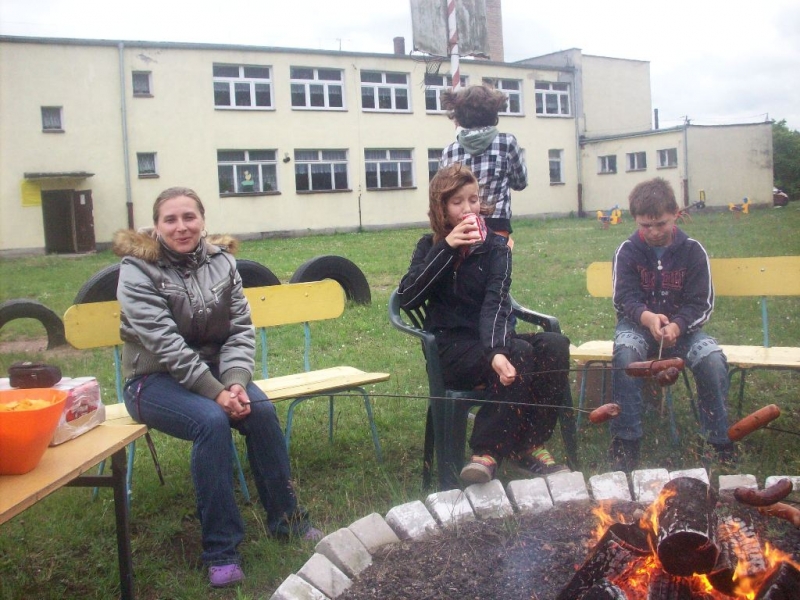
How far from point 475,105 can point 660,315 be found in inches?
68.5

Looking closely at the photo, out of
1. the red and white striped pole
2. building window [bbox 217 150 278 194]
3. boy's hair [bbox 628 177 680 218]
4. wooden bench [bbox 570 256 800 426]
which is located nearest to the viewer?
boy's hair [bbox 628 177 680 218]

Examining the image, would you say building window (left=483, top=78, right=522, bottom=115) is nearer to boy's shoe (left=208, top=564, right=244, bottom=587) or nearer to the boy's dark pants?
the boy's dark pants

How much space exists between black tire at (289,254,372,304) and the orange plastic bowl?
16.2 ft

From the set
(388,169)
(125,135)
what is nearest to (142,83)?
(125,135)

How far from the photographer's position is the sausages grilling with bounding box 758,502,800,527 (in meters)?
2.15

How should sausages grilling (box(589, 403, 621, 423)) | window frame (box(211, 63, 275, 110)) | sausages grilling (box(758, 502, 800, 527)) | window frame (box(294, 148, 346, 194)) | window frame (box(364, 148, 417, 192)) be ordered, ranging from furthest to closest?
window frame (box(364, 148, 417, 192)) → window frame (box(294, 148, 346, 194)) → window frame (box(211, 63, 275, 110)) → sausages grilling (box(589, 403, 621, 423)) → sausages grilling (box(758, 502, 800, 527))

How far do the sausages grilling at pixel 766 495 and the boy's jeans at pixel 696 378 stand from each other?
1.19m

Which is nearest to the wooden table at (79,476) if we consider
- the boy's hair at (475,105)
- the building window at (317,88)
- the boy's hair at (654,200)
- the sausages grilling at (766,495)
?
the sausages grilling at (766,495)

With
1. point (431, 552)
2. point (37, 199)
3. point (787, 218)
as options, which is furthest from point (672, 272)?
point (37, 199)

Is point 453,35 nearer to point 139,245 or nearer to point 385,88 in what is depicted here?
point 139,245

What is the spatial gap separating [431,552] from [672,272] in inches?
78.3

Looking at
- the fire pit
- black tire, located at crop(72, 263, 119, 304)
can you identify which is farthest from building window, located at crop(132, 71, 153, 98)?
the fire pit

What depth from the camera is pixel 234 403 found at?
9.81ft

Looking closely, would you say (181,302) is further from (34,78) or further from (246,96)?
(246,96)
